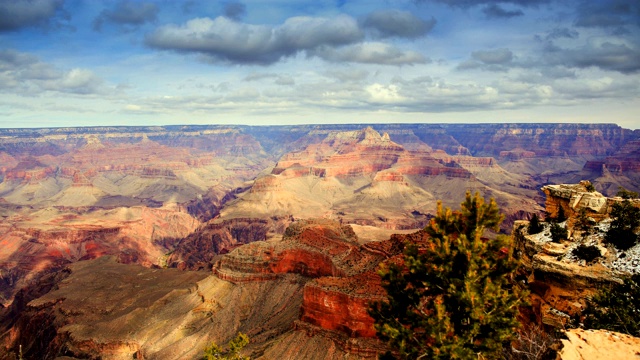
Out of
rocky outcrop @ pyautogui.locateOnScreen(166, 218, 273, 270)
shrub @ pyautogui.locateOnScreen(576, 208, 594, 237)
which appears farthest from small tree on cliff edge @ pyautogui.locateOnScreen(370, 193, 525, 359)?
rocky outcrop @ pyautogui.locateOnScreen(166, 218, 273, 270)

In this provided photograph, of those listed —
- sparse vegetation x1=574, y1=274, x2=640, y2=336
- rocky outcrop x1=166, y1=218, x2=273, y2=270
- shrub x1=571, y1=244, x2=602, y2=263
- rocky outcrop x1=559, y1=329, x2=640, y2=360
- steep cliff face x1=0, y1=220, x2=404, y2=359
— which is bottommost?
rocky outcrop x1=166, y1=218, x2=273, y2=270

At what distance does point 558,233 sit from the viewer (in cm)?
3531

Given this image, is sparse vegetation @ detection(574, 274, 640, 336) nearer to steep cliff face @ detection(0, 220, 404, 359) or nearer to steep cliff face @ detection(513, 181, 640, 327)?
steep cliff face @ detection(513, 181, 640, 327)

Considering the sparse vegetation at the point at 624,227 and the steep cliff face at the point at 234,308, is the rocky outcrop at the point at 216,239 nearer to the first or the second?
the steep cliff face at the point at 234,308

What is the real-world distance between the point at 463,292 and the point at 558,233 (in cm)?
2108

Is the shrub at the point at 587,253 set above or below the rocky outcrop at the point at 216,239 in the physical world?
above

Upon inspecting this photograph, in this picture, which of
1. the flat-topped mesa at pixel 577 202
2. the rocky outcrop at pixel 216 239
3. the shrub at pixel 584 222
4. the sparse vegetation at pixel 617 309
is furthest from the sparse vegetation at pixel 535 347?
the rocky outcrop at pixel 216 239

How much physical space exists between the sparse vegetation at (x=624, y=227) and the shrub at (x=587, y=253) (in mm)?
1767

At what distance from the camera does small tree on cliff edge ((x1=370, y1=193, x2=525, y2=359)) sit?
64.4ft

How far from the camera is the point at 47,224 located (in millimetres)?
165250

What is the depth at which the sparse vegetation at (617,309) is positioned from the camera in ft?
79.5

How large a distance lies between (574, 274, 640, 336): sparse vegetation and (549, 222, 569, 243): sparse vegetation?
6918 millimetres

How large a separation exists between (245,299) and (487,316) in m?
57.3

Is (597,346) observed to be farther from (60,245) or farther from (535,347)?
(60,245)
